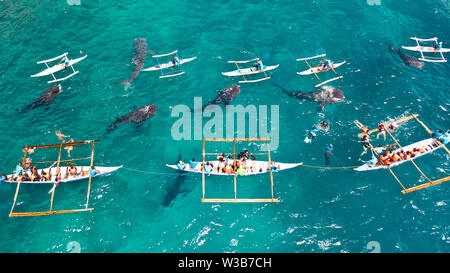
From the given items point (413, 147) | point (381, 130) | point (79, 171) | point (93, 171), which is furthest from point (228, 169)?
point (413, 147)

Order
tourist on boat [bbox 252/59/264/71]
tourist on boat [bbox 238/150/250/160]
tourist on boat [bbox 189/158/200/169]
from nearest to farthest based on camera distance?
tourist on boat [bbox 189/158/200/169]
tourist on boat [bbox 238/150/250/160]
tourist on boat [bbox 252/59/264/71]

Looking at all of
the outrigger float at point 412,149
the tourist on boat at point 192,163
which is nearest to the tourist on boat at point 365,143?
the outrigger float at point 412,149

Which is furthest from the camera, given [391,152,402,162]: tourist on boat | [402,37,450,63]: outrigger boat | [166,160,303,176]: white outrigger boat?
[402,37,450,63]: outrigger boat

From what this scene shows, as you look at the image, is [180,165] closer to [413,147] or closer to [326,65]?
[326,65]

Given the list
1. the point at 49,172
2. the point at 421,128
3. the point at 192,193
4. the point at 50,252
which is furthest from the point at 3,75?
the point at 421,128

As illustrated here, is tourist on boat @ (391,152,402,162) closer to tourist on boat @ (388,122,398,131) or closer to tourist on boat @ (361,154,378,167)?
tourist on boat @ (361,154,378,167)

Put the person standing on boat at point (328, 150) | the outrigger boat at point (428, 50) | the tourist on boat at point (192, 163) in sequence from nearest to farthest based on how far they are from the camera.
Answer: the tourist on boat at point (192, 163) → the person standing on boat at point (328, 150) → the outrigger boat at point (428, 50)

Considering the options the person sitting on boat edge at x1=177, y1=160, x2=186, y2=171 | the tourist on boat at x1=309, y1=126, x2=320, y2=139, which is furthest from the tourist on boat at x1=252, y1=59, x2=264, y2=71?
the person sitting on boat edge at x1=177, y1=160, x2=186, y2=171

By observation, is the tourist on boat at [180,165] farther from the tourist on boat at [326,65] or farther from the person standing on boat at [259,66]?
the tourist on boat at [326,65]
